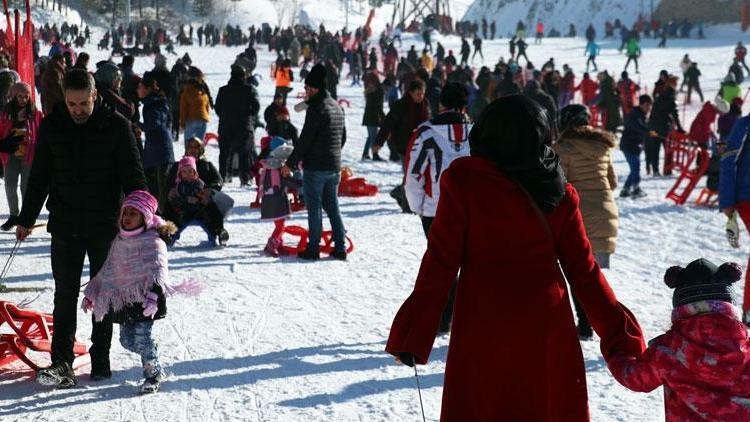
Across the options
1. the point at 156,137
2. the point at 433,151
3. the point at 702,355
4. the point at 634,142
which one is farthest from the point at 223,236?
the point at 634,142

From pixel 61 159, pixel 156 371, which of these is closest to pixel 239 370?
pixel 156 371

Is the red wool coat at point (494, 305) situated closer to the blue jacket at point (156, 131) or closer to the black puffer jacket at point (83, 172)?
the black puffer jacket at point (83, 172)

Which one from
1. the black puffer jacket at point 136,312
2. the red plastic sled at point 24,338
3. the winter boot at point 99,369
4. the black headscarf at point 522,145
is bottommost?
the winter boot at point 99,369

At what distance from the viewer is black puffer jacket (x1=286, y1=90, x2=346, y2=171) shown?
8.00 meters

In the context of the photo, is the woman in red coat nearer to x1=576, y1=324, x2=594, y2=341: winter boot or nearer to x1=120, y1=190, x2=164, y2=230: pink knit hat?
x1=120, y1=190, x2=164, y2=230: pink knit hat

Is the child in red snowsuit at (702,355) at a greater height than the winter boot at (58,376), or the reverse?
the child in red snowsuit at (702,355)

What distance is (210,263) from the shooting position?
8398mm

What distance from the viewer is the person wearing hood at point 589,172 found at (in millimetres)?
5961

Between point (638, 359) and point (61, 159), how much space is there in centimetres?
300

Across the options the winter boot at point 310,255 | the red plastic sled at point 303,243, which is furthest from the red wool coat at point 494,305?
the red plastic sled at point 303,243

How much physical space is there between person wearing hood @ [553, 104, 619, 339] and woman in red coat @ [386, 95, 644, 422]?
3001mm

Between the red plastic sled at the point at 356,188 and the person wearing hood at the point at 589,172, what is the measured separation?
21.6ft

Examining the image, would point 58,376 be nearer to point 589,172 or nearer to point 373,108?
point 589,172

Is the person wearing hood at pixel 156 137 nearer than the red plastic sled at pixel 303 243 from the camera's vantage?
No
